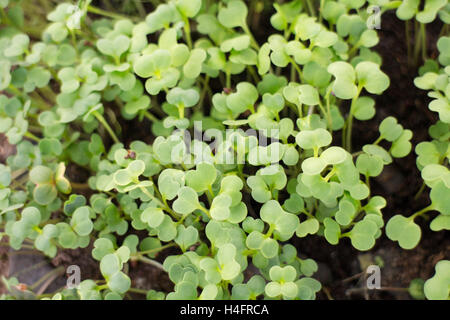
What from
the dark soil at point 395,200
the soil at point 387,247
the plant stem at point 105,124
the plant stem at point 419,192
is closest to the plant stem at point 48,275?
the soil at point 387,247

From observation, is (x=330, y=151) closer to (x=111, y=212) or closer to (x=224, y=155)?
(x=224, y=155)

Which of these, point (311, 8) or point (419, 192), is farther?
point (311, 8)

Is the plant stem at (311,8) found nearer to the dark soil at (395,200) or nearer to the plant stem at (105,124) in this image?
the dark soil at (395,200)

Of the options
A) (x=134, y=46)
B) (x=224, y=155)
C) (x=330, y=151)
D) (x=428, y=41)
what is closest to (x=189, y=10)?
(x=134, y=46)

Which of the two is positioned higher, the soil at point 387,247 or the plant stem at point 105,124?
the plant stem at point 105,124

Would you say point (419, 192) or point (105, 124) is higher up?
point (105, 124)

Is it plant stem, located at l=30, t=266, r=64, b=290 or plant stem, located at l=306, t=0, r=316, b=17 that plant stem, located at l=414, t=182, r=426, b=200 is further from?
plant stem, located at l=30, t=266, r=64, b=290

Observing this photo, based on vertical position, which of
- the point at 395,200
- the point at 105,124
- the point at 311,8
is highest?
the point at 311,8

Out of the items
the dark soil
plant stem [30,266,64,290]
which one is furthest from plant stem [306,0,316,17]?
plant stem [30,266,64,290]

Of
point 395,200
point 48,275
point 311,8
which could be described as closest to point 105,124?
point 48,275

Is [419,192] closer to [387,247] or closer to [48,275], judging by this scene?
[387,247]
